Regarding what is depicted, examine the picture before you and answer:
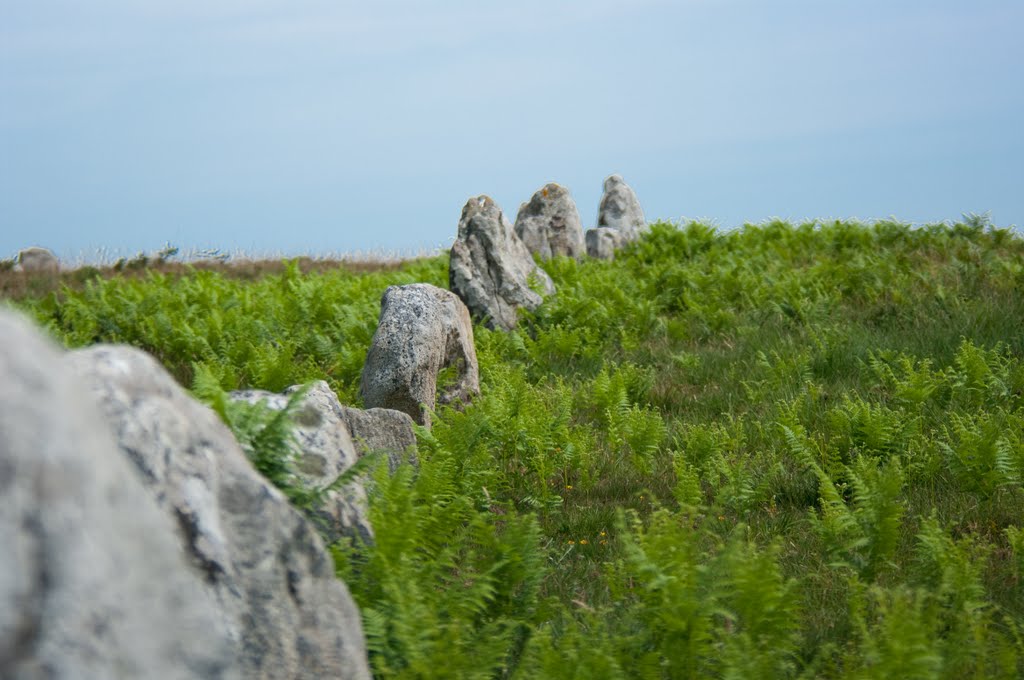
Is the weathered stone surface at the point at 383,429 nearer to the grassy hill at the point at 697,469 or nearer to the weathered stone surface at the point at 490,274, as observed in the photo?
the grassy hill at the point at 697,469

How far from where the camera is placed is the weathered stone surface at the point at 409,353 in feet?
26.4

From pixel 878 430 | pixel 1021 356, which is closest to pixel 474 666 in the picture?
pixel 878 430

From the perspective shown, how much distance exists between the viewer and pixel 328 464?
443cm

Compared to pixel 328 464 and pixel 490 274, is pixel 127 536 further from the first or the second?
pixel 490 274

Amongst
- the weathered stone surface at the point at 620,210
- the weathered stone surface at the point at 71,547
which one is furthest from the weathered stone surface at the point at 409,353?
the weathered stone surface at the point at 620,210

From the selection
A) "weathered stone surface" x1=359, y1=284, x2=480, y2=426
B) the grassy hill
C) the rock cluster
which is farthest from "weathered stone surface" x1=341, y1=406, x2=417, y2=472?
the rock cluster

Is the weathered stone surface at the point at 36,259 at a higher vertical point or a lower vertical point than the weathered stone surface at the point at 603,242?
higher

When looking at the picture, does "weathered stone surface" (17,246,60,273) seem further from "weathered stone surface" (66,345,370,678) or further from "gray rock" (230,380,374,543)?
"weathered stone surface" (66,345,370,678)

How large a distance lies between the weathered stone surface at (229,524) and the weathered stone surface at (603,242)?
1823cm

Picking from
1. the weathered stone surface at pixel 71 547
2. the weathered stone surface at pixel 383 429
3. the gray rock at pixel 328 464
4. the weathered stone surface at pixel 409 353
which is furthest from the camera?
the weathered stone surface at pixel 409 353

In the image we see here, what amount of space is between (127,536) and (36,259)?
2442cm

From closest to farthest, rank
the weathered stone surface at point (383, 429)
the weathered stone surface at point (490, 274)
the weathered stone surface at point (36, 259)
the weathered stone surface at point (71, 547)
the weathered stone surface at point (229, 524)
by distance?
1. the weathered stone surface at point (71, 547)
2. the weathered stone surface at point (229, 524)
3. the weathered stone surface at point (383, 429)
4. the weathered stone surface at point (490, 274)
5. the weathered stone surface at point (36, 259)

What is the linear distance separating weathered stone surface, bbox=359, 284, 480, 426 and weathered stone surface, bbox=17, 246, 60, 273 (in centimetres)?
1731

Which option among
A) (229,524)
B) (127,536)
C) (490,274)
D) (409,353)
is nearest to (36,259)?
(490,274)
